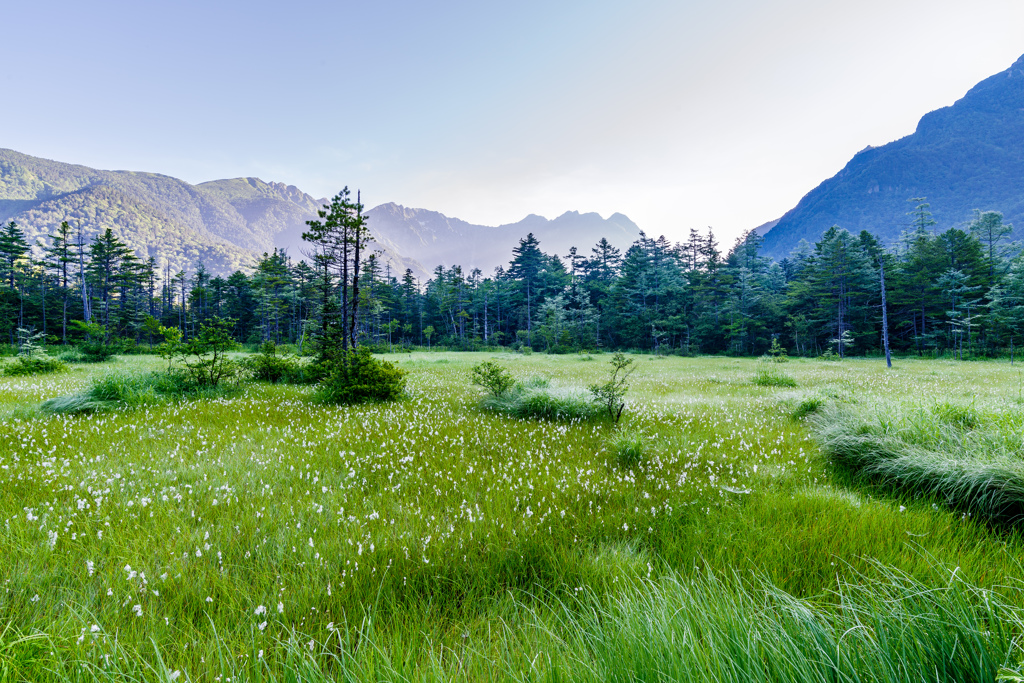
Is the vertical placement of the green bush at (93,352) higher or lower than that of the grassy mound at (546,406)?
higher

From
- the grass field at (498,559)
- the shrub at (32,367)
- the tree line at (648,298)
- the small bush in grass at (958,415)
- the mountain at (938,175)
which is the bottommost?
the grass field at (498,559)

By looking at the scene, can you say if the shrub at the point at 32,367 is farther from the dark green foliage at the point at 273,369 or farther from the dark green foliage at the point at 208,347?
the dark green foliage at the point at 208,347

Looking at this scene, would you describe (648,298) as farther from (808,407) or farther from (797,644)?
(797,644)

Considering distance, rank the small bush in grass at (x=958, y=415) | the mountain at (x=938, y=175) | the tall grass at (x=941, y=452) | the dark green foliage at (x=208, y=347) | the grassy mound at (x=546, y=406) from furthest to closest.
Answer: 1. the mountain at (x=938, y=175)
2. the dark green foliage at (x=208, y=347)
3. the grassy mound at (x=546, y=406)
4. the small bush in grass at (x=958, y=415)
5. the tall grass at (x=941, y=452)

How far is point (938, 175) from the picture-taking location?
151375 millimetres

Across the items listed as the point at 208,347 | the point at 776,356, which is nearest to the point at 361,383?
the point at 208,347

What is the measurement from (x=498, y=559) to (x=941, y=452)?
17.3 feet

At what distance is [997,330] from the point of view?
38.7 metres

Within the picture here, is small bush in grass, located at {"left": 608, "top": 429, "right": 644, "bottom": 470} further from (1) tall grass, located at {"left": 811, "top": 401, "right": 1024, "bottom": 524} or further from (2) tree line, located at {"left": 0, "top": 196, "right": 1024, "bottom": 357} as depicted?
(2) tree line, located at {"left": 0, "top": 196, "right": 1024, "bottom": 357}

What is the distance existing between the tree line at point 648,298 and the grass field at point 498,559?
19024 mm

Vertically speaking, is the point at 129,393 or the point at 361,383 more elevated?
the point at 361,383

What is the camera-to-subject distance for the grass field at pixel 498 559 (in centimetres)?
161

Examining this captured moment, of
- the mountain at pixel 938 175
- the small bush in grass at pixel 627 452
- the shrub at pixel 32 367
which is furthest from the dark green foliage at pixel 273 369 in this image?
the mountain at pixel 938 175

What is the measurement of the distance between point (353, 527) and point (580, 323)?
67.0 metres
